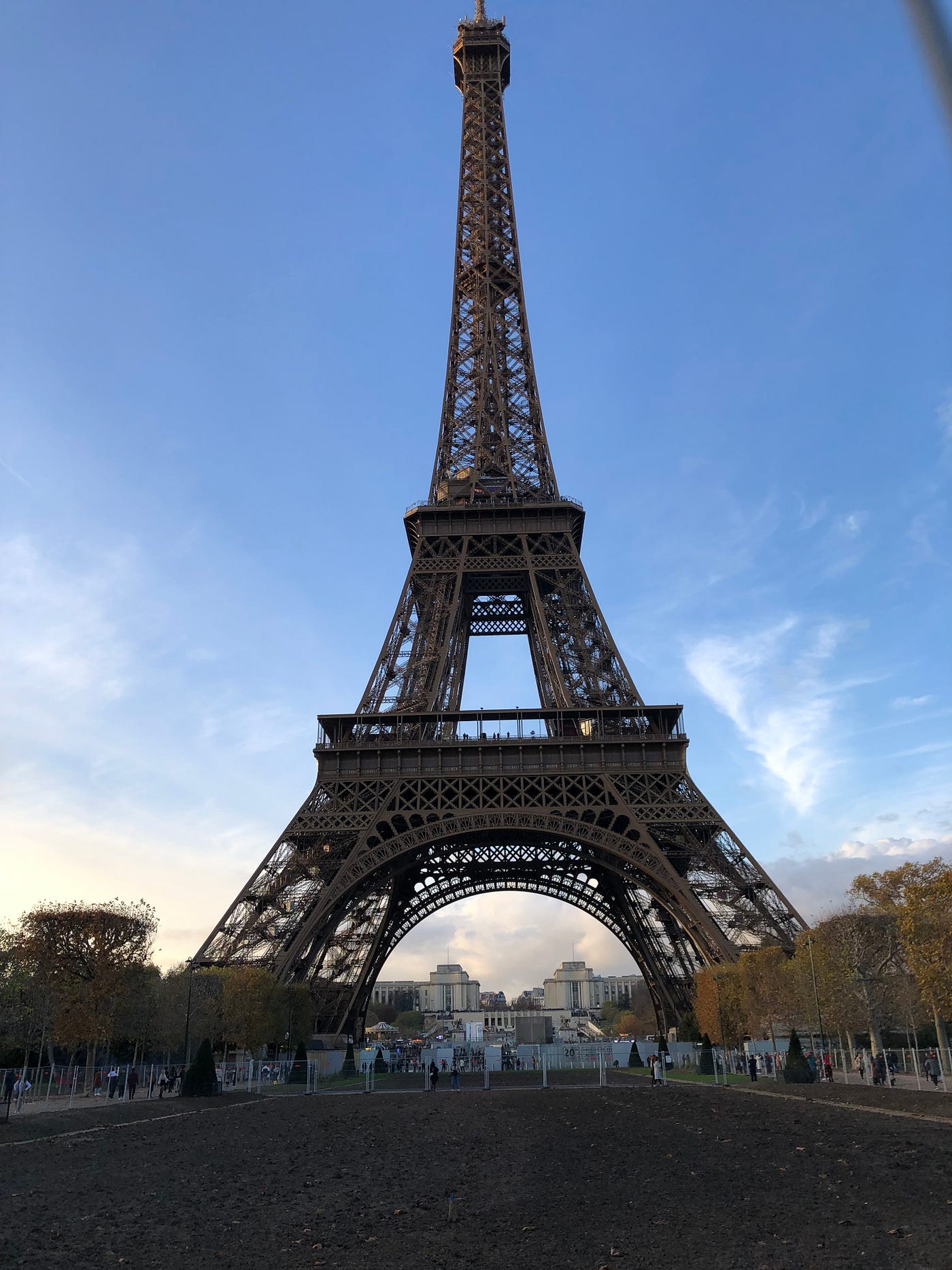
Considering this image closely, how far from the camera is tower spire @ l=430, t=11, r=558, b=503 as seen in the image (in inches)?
2530

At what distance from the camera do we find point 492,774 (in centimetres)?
5197

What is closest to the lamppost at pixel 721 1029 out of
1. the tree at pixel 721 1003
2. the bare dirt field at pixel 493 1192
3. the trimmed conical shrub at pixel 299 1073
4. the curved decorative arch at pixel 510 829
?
the tree at pixel 721 1003

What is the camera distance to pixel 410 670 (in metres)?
56.8

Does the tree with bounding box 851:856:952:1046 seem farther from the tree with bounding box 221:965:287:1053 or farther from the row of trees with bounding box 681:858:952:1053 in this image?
the tree with bounding box 221:965:287:1053

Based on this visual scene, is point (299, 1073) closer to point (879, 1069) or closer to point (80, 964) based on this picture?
point (80, 964)

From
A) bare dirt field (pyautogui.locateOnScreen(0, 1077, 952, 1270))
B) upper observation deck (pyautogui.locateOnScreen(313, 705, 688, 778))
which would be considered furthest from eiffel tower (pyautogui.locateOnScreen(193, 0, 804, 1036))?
bare dirt field (pyautogui.locateOnScreen(0, 1077, 952, 1270))

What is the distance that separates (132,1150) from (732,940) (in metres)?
33.3

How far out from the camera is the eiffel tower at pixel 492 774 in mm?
48844

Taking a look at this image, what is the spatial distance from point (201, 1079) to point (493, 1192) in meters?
28.4

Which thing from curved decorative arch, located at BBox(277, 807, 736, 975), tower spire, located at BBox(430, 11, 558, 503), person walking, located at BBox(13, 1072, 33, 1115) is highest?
tower spire, located at BBox(430, 11, 558, 503)

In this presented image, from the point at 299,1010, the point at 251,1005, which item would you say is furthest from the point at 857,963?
the point at 251,1005

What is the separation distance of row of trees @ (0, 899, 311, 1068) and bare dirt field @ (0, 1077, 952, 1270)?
15622 mm

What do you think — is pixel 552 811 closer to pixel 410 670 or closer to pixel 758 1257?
pixel 410 670

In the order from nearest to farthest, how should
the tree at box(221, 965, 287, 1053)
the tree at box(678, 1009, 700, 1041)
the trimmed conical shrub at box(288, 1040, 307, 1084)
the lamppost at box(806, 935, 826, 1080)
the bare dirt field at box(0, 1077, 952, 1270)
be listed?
the bare dirt field at box(0, 1077, 952, 1270)
the lamppost at box(806, 935, 826, 1080)
the tree at box(221, 965, 287, 1053)
the trimmed conical shrub at box(288, 1040, 307, 1084)
the tree at box(678, 1009, 700, 1041)
